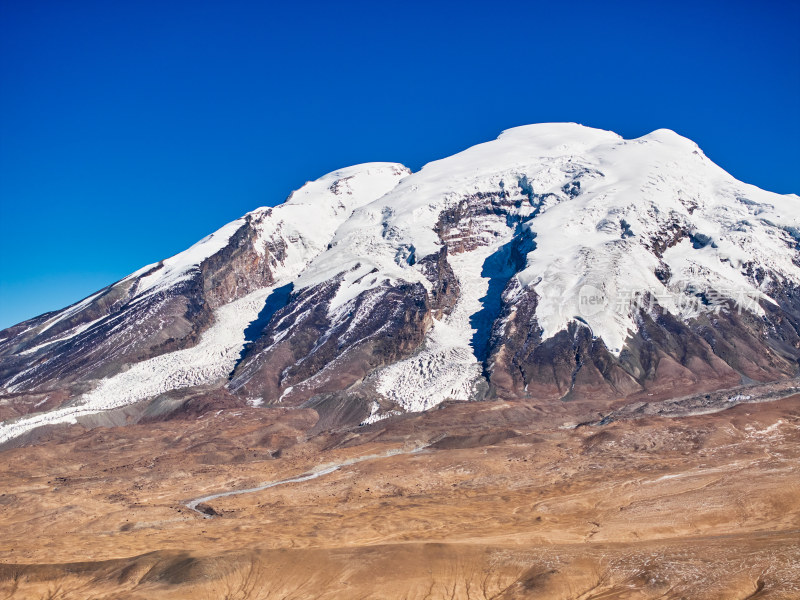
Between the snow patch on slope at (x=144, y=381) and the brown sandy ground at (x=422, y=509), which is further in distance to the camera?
the snow patch on slope at (x=144, y=381)

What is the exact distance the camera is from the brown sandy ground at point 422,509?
48.2 m

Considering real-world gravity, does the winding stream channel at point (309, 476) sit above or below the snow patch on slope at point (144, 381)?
below

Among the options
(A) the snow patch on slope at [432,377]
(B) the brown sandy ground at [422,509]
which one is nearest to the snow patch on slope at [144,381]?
(B) the brown sandy ground at [422,509]

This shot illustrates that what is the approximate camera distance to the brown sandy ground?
158ft

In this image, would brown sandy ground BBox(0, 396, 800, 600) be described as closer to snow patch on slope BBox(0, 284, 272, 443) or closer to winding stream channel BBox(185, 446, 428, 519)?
winding stream channel BBox(185, 446, 428, 519)

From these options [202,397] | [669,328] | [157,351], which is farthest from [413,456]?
[157,351]

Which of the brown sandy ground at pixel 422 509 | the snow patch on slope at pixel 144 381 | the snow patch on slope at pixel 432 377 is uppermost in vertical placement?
the snow patch on slope at pixel 144 381

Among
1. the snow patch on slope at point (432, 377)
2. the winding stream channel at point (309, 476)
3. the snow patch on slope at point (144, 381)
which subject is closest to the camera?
the winding stream channel at point (309, 476)

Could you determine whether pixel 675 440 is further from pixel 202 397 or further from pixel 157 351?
pixel 157 351

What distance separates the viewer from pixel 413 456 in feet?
365

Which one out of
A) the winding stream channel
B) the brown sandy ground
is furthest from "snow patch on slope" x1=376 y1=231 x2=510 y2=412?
the winding stream channel

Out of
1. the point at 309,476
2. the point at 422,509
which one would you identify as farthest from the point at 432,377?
the point at 422,509

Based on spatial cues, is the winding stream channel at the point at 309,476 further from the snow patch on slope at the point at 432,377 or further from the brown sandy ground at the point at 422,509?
the snow patch on slope at the point at 432,377

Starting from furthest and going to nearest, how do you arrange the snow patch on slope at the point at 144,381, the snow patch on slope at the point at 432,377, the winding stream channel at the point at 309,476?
the snow patch on slope at the point at 432,377 < the snow patch on slope at the point at 144,381 < the winding stream channel at the point at 309,476
